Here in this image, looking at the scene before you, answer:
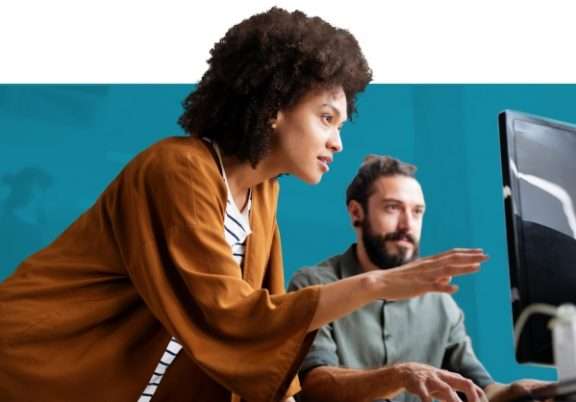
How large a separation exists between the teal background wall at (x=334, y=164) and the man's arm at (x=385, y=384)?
82 centimetres

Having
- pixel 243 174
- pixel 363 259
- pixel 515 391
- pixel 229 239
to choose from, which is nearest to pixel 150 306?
pixel 229 239

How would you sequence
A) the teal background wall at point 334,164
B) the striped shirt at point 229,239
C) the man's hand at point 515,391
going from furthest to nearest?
the teal background wall at point 334,164
the striped shirt at point 229,239
the man's hand at point 515,391

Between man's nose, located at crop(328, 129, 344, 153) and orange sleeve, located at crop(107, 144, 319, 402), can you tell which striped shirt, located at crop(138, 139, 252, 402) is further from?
man's nose, located at crop(328, 129, 344, 153)

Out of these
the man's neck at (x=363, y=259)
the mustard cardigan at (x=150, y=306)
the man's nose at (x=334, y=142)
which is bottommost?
the mustard cardigan at (x=150, y=306)

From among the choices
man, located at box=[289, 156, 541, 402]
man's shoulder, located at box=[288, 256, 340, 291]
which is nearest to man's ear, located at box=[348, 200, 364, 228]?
man, located at box=[289, 156, 541, 402]

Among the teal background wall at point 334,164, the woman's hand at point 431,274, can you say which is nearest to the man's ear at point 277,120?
the woman's hand at point 431,274

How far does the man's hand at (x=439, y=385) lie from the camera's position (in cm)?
129

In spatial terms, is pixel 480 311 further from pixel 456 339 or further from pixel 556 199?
pixel 556 199

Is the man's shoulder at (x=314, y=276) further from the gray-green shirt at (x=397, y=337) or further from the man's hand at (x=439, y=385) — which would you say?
the man's hand at (x=439, y=385)

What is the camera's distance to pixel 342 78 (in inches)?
61.9

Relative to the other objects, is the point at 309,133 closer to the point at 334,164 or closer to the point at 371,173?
the point at 371,173

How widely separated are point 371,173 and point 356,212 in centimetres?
10

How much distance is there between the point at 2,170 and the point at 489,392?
1.69 m

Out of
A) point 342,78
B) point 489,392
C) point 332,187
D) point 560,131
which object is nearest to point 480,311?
point 332,187
